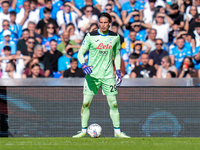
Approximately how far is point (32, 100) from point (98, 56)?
2.33 meters

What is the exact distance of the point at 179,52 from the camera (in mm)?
12125

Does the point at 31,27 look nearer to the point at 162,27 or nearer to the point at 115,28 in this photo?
the point at 115,28

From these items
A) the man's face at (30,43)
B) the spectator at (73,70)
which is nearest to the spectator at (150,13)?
the spectator at (73,70)

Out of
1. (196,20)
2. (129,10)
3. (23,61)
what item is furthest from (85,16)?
(196,20)

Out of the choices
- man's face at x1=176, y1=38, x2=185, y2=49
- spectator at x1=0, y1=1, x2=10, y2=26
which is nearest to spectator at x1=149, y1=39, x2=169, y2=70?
man's face at x1=176, y1=38, x2=185, y2=49

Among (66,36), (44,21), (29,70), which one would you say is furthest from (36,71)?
(44,21)

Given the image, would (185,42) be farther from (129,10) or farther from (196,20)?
(129,10)

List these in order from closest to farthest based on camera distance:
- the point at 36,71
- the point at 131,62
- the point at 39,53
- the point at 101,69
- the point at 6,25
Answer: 1. the point at 101,69
2. the point at 36,71
3. the point at 131,62
4. the point at 39,53
5. the point at 6,25

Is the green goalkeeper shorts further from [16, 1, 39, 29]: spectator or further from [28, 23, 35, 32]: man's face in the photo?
[16, 1, 39, 29]: spectator

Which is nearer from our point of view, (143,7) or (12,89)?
(12,89)

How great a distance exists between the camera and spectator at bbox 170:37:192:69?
12.0 m

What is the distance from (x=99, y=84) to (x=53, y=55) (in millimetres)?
→ 4884

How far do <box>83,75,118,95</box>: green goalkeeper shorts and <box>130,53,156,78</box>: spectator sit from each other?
3.92 metres

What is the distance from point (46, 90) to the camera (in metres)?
8.83
